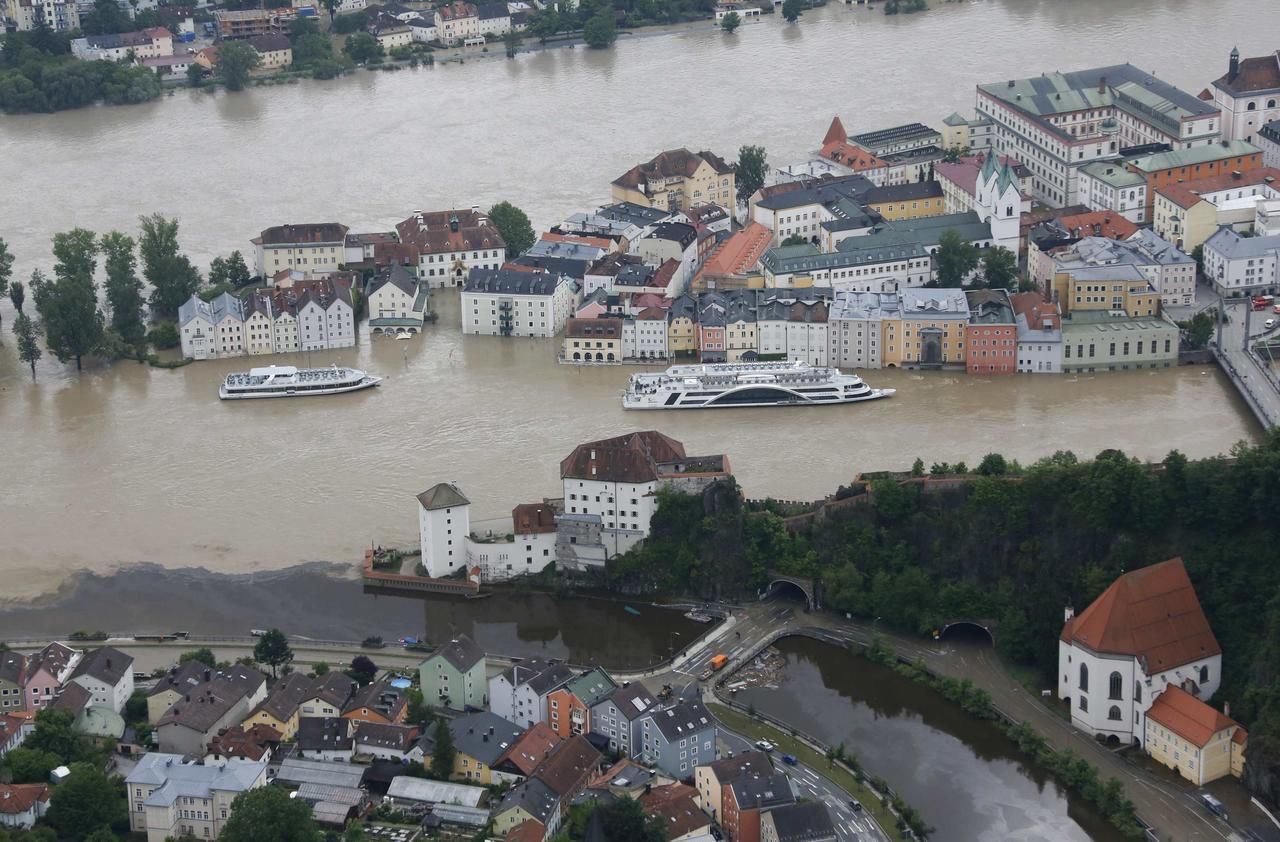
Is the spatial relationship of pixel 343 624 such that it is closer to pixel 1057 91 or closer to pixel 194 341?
pixel 194 341

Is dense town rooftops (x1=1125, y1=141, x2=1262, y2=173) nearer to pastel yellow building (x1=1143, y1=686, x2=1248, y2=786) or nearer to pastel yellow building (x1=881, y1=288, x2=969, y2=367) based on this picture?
pastel yellow building (x1=881, y1=288, x2=969, y2=367)

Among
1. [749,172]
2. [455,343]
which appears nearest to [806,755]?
[455,343]

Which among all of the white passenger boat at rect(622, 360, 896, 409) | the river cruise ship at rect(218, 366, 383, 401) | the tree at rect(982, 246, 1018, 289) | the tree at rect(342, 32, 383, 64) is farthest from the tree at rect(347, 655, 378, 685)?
the tree at rect(342, 32, 383, 64)

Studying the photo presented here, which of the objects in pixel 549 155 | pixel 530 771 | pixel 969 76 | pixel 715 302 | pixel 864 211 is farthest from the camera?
pixel 969 76

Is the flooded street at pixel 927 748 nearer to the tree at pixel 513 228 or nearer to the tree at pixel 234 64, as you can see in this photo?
the tree at pixel 513 228

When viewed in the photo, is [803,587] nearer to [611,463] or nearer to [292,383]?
[611,463]

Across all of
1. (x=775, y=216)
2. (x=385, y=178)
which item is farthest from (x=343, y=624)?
(x=385, y=178)
